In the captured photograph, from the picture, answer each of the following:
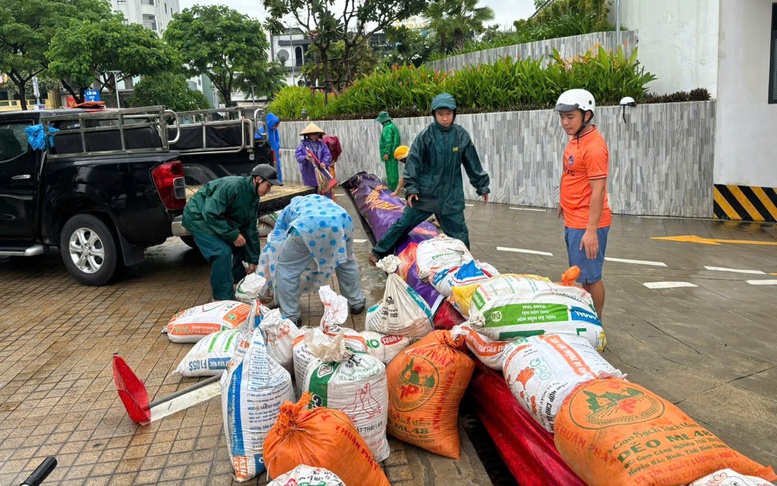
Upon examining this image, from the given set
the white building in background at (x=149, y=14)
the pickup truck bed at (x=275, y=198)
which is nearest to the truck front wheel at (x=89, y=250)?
the pickup truck bed at (x=275, y=198)

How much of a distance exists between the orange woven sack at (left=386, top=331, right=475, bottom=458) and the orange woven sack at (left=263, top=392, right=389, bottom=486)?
536mm

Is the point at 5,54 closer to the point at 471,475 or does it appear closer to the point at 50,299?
the point at 50,299

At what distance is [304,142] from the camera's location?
966 centimetres

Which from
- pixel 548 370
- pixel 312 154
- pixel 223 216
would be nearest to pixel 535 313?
pixel 548 370

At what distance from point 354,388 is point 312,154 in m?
7.09

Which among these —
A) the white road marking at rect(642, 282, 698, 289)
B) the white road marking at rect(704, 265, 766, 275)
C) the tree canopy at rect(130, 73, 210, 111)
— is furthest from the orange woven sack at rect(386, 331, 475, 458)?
the tree canopy at rect(130, 73, 210, 111)

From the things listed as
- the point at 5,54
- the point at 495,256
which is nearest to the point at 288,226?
the point at 495,256

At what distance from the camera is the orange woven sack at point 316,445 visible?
2322mm

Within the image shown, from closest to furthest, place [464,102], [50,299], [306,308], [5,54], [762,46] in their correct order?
[306,308] → [50,299] → [762,46] → [464,102] → [5,54]

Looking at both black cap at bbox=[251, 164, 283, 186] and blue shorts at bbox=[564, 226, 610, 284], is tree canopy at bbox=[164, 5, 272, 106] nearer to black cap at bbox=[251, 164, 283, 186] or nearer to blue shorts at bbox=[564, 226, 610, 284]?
black cap at bbox=[251, 164, 283, 186]

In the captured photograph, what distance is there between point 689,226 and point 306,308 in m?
6.13

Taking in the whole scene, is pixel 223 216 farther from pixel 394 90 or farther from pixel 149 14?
pixel 149 14

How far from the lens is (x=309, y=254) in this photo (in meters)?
4.57

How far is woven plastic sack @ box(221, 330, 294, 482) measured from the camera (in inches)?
110
